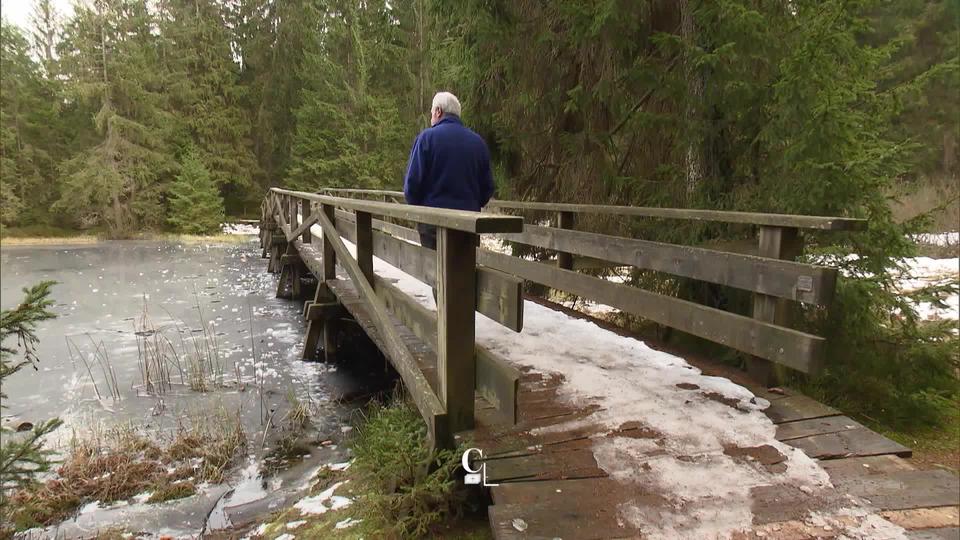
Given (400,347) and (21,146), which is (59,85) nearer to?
(21,146)

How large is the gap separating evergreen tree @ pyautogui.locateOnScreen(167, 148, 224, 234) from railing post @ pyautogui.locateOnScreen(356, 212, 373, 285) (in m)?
25.1

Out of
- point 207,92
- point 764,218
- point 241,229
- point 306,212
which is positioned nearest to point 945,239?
point 764,218

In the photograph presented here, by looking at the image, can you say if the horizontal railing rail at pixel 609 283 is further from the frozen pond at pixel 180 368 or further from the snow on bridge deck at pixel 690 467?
the frozen pond at pixel 180 368

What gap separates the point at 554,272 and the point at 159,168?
27400 millimetres

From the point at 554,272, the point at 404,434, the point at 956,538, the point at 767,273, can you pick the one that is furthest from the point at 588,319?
the point at 956,538

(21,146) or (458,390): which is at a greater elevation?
(21,146)

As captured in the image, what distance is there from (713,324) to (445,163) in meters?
2.06

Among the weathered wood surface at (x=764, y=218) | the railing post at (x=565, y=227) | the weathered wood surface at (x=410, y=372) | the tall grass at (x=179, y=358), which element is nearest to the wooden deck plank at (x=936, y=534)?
the weathered wood surface at (x=764, y=218)

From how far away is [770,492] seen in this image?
7.98ft

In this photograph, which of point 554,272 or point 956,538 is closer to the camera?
point 956,538

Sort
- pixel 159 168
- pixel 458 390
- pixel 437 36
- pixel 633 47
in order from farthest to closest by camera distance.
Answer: pixel 159 168, pixel 437 36, pixel 633 47, pixel 458 390

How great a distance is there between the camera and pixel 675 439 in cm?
292

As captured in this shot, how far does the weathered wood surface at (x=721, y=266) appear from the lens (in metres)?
2.98

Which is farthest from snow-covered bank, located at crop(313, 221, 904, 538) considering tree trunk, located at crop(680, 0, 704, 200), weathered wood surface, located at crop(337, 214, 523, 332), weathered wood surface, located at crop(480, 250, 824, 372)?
tree trunk, located at crop(680, 0, 704, 200)
